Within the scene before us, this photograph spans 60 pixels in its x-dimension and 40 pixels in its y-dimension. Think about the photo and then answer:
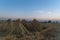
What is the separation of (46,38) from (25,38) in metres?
1.85

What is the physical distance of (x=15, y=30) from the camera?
1210 cm

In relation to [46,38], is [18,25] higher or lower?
higher

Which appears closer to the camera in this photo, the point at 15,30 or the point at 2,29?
the point at 15,30

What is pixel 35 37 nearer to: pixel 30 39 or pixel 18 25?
pixel 30 39

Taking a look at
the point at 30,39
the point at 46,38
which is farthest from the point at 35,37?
the point at 46,38

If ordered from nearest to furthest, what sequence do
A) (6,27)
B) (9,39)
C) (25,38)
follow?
(9,39)
(25,38)
(6,27)

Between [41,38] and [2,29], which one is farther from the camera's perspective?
[2,29]

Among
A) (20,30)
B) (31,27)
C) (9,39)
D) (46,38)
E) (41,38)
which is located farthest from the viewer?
(31,27)

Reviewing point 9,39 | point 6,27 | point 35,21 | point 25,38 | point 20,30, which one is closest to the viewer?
point 9,39

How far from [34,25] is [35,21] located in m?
1.03

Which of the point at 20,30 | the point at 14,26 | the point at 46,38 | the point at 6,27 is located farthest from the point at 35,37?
the point at 6,27

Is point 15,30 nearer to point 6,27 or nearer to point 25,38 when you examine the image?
point 6,27

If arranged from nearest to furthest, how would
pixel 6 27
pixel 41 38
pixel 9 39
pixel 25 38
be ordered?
pixel 9 39 < pixel 25 38 < pixel 41 38 < pixel 6 27

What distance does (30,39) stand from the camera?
8.57 m
